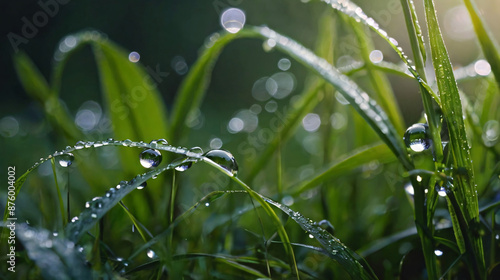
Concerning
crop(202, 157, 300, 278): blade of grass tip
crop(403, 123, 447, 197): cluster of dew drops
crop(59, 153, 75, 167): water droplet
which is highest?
crop(59, 153, 75, 167): water droplet

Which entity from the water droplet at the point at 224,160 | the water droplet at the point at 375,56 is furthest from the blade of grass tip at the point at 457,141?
the water droplet at the point at 375,56

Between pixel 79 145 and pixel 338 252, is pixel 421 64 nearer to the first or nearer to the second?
pixel 338 252

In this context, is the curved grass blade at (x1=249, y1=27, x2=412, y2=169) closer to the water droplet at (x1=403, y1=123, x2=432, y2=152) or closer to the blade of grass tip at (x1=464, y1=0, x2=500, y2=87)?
the water droplet at (x1=403, y1=123, x2=432, y2=152)

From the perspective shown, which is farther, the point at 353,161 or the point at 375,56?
the point at 375,56

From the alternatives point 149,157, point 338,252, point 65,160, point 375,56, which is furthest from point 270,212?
point 375,56

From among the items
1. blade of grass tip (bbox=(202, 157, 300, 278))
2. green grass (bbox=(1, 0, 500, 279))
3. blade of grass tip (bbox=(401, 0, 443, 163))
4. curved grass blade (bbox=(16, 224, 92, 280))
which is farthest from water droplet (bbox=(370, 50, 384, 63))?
curved grass blade (bbox=(16, 224, 92, 280))

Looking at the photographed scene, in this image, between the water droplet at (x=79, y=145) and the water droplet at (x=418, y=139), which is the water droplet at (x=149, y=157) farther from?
the water droplet at (x=418, y=139)

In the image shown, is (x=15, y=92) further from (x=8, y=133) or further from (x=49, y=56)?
(x=8, y=133)

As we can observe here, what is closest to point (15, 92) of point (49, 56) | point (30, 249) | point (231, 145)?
point (49, 56)
